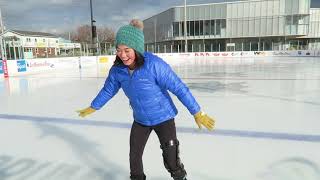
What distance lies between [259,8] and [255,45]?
581 cm

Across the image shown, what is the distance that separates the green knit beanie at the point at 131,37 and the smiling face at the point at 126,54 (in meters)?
0.03

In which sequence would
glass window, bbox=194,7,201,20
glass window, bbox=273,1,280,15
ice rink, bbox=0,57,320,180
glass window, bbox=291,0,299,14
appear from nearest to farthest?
ice rink, bbox=0,57,320,180, glass window, bbox=291,0,299,14, glass window, bbox=273,1,280,15, glass window, bbox=194,7,201,20

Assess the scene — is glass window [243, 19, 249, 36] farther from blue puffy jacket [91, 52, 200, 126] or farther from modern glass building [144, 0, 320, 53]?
blue puffy jacket [91, 52, 200, 126]

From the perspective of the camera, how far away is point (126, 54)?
2.06m

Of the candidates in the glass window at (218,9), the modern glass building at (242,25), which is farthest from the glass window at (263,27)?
the glass window at (218,9)

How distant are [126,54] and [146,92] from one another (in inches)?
11.8

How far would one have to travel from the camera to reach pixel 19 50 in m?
17.8

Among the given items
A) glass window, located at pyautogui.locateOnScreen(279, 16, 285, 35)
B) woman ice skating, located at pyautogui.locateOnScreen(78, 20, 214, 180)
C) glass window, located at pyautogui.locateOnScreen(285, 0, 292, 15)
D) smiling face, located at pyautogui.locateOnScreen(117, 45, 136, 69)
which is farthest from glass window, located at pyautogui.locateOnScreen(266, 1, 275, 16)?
smiling face, located at pyautogui.locateOnScreen(117, 45, 136, 69)

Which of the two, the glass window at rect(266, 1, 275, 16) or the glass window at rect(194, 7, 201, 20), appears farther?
the glass window at rect(194, 7, 201, 20)

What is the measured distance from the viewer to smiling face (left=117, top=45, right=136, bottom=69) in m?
2.06

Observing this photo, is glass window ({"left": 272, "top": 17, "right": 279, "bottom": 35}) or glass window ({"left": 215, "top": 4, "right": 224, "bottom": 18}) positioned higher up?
glass window ({"left": 215, "top": 4, "right": 224, "bottom": 18})

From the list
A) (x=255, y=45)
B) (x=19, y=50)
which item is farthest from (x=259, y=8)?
(x=19, y=50)

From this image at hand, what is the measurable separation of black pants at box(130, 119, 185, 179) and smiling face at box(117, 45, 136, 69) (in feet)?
1.70

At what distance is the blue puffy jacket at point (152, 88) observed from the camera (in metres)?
2.11
